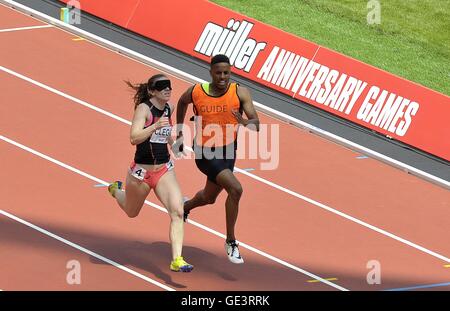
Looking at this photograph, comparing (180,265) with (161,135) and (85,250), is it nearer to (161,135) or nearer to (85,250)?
(161,135)

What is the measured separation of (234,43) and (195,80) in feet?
4.04

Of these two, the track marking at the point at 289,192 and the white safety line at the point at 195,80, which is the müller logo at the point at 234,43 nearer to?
the white safety line at the point at 195,80

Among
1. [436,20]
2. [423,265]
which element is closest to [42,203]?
[423,265]

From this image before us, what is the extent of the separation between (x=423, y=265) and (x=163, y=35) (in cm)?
938

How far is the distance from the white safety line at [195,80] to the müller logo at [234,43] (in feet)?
3.12

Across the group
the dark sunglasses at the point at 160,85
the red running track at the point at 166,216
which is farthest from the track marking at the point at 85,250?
the dark sunglasses at the point at 160,85

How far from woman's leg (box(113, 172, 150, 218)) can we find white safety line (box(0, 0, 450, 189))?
6.43 metres

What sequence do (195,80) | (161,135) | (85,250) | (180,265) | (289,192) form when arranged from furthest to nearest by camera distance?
(195,80)
(289,192)
(85,250)
(161,135)
(180,265)

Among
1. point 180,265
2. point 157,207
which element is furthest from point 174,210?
point 157,207

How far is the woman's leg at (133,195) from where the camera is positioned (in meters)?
16.3

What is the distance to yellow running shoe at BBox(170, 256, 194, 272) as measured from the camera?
52.1ft

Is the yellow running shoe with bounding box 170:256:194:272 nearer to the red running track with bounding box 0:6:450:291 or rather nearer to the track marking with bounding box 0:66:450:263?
the red running track with bounding box 0:6:450:291

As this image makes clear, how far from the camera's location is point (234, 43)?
81.7 feet

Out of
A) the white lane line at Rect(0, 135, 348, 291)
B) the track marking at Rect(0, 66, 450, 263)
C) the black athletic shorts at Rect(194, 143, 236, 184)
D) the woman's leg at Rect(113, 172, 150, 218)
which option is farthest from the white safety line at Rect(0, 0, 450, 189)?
the woman's leg at Rect(113, 172, 150, 218)
